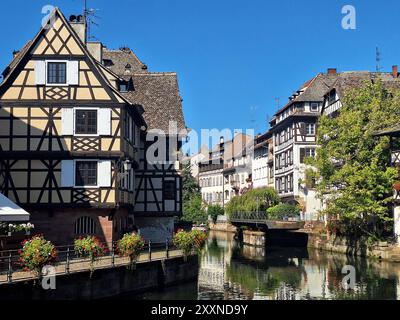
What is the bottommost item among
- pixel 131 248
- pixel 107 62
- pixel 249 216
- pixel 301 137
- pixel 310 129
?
pixel 131 248

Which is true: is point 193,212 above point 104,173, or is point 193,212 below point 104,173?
below

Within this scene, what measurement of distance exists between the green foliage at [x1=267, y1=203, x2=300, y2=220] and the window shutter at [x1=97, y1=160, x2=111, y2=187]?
30.6m

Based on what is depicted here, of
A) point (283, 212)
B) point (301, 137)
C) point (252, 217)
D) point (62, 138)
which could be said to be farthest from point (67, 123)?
point (301, 137)

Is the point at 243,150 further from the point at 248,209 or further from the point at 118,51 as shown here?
the point at 118,51

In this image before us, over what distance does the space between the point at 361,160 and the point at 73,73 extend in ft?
75.5

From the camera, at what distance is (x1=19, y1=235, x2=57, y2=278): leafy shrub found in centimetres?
2200

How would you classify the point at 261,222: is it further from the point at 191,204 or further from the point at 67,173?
the point at 67,173

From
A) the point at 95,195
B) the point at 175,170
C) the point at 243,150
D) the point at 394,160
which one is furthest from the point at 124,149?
the point at 243,150

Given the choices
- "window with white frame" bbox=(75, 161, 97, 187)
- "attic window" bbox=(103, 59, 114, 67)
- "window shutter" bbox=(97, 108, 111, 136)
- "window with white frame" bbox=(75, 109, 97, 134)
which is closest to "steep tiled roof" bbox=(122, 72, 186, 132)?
"attic window" bbox=(103, 59, 114, 67)

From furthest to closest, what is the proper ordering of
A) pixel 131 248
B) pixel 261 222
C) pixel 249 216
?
pixel 249 216 → pixel 261 222 → pixel 131 248

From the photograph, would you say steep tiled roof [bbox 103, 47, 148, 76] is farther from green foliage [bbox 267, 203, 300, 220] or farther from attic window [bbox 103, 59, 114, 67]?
green foliage [bbox 267, 203, 300, 220]

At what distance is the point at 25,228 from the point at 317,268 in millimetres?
20218

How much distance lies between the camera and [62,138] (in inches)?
1318

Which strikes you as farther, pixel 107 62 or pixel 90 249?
pixel 107 62
